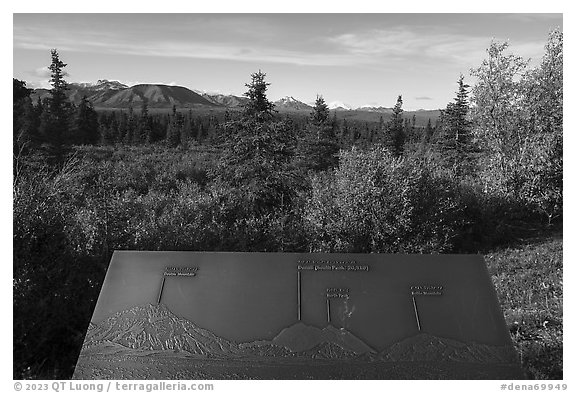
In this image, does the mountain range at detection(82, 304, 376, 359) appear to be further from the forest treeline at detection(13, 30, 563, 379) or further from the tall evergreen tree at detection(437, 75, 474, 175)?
the tall evergreen tree at detection(437, 75, 474, 175)

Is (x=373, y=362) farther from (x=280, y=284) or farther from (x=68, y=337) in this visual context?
(x=68, y=337)

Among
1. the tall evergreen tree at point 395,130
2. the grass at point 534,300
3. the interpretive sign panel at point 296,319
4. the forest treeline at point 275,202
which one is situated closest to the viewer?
the interpretive sign panel at point 296,319

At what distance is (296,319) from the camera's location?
5328mm

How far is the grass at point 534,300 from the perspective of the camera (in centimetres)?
680

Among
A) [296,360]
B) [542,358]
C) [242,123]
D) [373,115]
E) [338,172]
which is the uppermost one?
[373,115]

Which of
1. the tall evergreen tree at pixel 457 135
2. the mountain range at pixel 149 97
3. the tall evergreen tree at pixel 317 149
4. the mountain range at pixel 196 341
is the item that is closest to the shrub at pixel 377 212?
the mountain range at pixel 196 341

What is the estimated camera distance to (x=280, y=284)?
567cm

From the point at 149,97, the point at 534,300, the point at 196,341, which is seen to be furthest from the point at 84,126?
the point at 149,97

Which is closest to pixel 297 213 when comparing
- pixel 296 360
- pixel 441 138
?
pixel 296 360

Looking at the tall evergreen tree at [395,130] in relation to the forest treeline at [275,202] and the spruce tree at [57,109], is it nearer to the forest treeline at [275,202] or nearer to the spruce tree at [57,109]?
the forest treeline at [275,202]

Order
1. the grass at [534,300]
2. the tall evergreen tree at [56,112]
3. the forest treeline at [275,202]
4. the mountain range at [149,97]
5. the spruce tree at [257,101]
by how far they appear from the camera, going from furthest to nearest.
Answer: the mountain range at [149,97], the tall evergreen tree at [56,112], the spruce tree at [257,101], the forest treeline at [275,202], the grass at [534,300]

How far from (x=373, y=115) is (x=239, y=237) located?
96.6 meters

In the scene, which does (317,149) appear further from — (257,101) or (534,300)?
(534,300)

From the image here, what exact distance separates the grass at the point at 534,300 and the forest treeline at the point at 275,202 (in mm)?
1536
